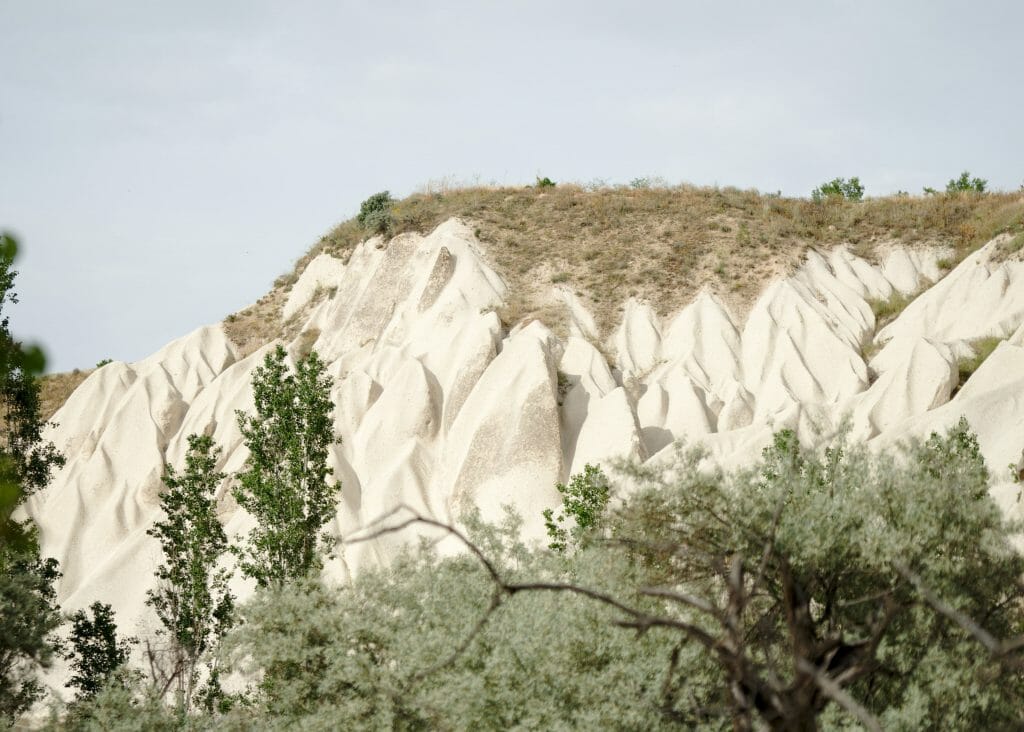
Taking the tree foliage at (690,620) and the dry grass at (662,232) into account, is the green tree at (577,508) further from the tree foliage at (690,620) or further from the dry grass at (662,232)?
the dry grass at (662,232)

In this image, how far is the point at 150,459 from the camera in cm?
4478

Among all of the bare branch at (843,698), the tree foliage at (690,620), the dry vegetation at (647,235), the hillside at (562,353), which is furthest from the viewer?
the dry vegetation at (647,235)

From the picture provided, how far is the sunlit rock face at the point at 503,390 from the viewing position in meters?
35.0

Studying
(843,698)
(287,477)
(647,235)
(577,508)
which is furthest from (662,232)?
(843,698)

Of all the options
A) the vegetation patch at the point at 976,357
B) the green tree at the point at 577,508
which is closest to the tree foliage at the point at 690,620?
the green tree at the point at 577,508

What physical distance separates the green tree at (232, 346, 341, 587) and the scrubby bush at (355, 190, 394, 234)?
953 inches

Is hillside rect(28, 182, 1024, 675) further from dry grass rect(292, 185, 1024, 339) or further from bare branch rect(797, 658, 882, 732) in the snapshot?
bare branch rect(797, 658, 882, 732)

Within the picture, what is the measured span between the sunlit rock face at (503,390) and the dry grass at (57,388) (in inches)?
136

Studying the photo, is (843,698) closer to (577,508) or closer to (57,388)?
(577,508)

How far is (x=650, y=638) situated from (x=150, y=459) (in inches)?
1364

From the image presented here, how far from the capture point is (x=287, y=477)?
89.6 ft

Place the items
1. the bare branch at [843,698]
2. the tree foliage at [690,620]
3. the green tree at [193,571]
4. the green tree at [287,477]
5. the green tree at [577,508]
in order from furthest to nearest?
the green tree at [577,508]
the green tree at [193,571]
the green tree at [287,477]
the tree foliage at [690,620]
the bare branch at [843,698]

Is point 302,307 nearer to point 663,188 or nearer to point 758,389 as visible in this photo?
point 663,188

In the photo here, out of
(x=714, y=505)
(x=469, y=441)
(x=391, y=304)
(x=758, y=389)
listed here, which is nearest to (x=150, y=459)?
(x=391, y=304)
